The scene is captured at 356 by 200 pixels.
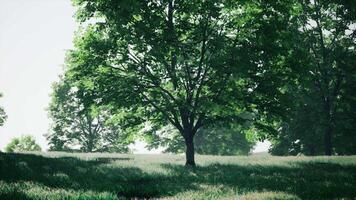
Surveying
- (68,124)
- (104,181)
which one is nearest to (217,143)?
(68,124)

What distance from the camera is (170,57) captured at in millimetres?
18891

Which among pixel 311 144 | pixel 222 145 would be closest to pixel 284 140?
pixel 311 144

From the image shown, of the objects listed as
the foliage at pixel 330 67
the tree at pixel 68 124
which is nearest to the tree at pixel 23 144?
the tree at pixel 68 124

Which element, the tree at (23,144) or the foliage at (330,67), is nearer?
the foliage at (330,67)

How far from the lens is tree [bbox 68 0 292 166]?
1694cm

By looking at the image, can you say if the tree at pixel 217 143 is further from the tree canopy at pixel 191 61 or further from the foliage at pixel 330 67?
the tree canopy at pixel 191 61

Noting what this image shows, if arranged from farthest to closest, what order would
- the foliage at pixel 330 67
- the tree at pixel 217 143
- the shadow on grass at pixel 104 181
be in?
the tree at pixel 217 143 → the foliage at pixel 330 67 → the shadow on grass at pixel 104 181

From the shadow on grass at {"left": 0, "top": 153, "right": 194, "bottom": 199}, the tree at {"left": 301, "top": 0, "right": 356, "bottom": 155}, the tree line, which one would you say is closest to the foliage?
the tree at {"left": 301, "top": 0, "right": 356, "bottom": 155}

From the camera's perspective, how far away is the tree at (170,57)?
55.6 ft

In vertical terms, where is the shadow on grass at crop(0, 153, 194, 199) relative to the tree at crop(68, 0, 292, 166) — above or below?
below

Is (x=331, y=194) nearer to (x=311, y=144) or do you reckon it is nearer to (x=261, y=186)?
(x=261, y=186)

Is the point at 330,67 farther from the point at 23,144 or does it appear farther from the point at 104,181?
the point at 23,144

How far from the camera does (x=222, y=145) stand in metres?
59.0

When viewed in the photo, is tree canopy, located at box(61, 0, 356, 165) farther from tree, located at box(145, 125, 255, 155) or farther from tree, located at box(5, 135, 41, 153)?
tree, located at box(5, 135, 41, 153)
